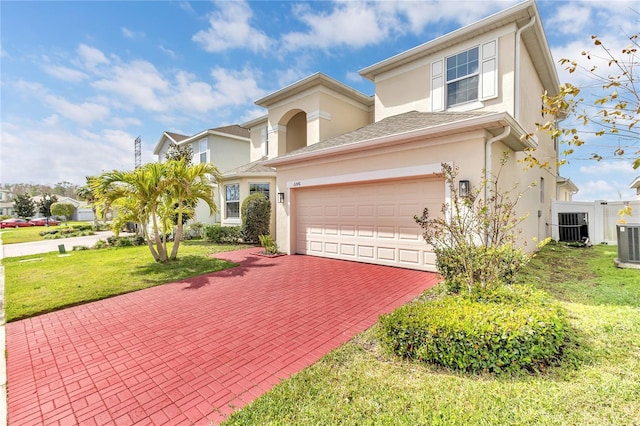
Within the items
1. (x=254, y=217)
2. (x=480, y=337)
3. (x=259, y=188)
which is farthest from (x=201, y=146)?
(x=480, y=337)

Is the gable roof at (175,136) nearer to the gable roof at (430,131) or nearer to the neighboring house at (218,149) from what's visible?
the neighboring house at (218,149)

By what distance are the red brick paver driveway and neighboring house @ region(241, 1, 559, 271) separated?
2.15 m

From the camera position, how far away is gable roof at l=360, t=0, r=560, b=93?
25.7 ft

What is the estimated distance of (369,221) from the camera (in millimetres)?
8570

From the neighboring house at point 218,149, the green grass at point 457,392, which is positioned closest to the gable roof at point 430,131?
the green grass at point 457,392

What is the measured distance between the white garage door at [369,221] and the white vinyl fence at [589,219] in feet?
32.5

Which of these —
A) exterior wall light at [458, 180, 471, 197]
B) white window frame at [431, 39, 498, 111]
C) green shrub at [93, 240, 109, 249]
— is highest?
white window frame at [431, 39, 498, 111]

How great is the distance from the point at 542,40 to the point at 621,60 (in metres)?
8.08

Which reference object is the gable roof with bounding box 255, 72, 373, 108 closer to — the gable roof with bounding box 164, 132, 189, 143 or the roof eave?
the roof eave

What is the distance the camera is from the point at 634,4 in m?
3.16

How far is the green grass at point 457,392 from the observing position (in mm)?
2250

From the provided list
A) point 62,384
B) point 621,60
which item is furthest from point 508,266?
point 62,384

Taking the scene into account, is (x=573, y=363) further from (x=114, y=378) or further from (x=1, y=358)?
(x=1, y=358)

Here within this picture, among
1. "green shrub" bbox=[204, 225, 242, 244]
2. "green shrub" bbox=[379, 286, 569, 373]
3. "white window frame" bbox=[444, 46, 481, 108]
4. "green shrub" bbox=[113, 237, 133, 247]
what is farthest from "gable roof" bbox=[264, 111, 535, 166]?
"green shrub" bbox=[113, 237, 133, 247]
